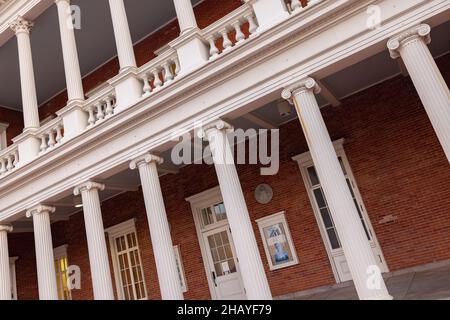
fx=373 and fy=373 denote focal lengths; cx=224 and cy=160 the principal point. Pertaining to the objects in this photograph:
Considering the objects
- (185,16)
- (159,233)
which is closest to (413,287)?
(159,233)

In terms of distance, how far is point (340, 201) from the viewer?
5977 millimetres

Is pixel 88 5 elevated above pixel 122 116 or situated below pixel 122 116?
above

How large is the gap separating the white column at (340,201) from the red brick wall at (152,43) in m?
5.95

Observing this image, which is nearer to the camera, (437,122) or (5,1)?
(437,122)

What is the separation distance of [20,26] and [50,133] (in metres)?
3.58

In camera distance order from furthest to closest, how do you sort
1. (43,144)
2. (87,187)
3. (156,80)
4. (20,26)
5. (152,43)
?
(152,43), (20,26), (43,144), (87,187), (156,80)

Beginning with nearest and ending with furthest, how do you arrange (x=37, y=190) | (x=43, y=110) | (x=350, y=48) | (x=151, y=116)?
(x=350, y=48) → (x=151, y=116) → (x=37, y=190) → (x=43, y=110)

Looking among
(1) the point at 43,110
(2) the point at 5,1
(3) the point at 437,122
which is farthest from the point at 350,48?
(1) the point at 43,110

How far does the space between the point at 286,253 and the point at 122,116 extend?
5313 mm

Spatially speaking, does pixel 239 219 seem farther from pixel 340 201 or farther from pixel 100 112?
pixel 100 112

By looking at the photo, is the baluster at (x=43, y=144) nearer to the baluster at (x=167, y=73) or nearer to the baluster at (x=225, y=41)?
the baluster at (x=167, y=73)
